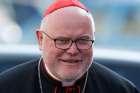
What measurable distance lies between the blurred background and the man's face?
4.57 metres

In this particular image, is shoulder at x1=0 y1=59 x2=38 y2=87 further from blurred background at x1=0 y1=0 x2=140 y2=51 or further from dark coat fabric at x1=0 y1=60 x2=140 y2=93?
blurred background at x1=0 y1=0 x2=140 y2=51

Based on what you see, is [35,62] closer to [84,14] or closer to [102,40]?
[84,14]

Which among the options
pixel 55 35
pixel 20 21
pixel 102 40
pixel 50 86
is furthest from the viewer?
pixel 20 21

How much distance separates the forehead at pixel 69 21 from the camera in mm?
3693

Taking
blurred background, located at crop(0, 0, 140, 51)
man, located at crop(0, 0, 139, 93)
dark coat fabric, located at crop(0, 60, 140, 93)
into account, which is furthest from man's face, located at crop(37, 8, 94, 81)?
blurred background, located at crop(0, 0, 140, 51)

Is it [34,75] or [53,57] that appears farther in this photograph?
[34,75]

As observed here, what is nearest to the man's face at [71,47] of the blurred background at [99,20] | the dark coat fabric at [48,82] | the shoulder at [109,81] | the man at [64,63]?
the man at [64,63]

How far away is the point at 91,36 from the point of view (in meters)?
A: 3.75

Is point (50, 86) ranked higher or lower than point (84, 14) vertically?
lower

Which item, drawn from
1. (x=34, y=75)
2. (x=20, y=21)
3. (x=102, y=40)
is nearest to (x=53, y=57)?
(x=34, y=75)

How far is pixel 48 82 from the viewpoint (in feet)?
13.3

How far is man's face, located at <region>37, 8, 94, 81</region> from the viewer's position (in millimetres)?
3691

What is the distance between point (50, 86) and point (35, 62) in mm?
222

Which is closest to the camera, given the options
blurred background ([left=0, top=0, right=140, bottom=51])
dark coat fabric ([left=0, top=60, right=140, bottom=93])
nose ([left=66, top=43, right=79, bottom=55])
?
nose ([left=66, top=43, right=79, bottom=55])
